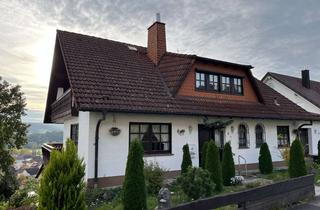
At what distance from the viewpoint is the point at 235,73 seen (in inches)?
611

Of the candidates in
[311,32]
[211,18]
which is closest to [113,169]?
[211,18]

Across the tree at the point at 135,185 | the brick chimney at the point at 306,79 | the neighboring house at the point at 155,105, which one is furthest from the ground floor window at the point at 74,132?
the brick chimney at the point at 306,79

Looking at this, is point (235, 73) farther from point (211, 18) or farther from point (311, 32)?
point (311, 32)

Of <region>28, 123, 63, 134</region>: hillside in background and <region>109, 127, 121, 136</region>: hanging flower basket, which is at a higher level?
<region>28, 123, 63, 134</region>: hillside in background

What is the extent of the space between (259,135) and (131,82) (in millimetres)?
8038

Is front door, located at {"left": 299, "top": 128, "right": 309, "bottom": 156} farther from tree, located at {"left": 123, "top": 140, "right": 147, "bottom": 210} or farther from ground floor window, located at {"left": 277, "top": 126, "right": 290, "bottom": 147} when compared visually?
tree, located at {"left": 123, "top": 140, "right": 147, "bottom": 210}

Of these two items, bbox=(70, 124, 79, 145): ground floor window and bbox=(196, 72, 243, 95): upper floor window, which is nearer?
bbox=(70, 124, 79, 145): ground floor window

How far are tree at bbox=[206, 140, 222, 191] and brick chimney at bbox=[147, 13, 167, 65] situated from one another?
734 centimetres

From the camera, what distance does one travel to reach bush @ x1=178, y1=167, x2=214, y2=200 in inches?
337

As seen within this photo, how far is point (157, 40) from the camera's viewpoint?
1614 cm

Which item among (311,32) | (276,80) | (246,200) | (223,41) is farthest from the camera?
(276,80)

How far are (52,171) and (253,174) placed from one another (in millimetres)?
11249

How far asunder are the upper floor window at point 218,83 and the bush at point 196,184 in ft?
20.7

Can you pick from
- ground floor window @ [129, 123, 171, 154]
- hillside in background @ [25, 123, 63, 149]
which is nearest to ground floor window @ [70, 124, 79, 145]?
hillside in background @ [25, 123, 63, 149]
